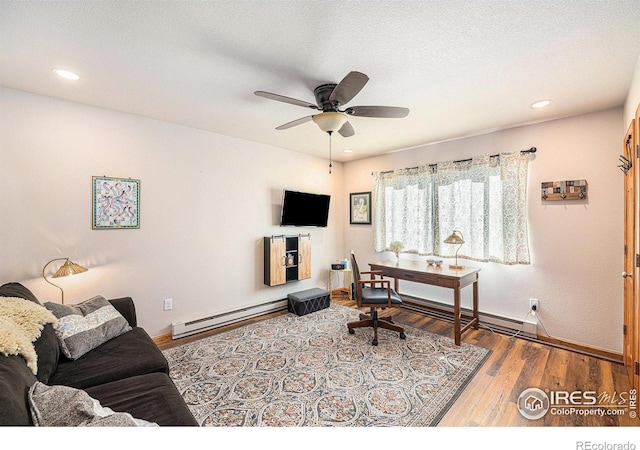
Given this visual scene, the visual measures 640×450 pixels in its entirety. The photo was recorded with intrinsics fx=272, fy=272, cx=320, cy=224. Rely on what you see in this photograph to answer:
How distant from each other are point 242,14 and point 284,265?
10.2ft

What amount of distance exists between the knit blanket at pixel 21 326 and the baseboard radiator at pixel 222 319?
1443 mm

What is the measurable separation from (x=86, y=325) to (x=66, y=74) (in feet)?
6.15

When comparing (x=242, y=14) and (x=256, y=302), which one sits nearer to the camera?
(x=242, y=14)

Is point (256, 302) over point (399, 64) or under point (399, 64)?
under

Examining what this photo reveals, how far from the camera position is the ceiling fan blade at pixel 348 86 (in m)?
1.64

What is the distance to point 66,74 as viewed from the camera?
6.72 ft

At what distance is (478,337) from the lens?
123 inches

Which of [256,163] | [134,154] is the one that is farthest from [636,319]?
[134,154]

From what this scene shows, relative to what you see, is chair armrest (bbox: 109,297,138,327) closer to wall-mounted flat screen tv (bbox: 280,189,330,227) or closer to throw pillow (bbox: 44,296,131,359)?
throw pillow (bbox: 44,296,131,359)

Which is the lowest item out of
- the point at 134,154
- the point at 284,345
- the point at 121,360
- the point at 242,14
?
the point at 284,345

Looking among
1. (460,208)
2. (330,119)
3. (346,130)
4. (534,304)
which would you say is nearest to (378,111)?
(330,119)

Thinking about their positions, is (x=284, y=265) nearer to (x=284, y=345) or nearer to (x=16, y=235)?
(x=284, y=345)

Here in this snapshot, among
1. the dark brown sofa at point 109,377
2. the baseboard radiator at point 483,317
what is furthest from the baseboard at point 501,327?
the dark brown sofa at point 109,377
